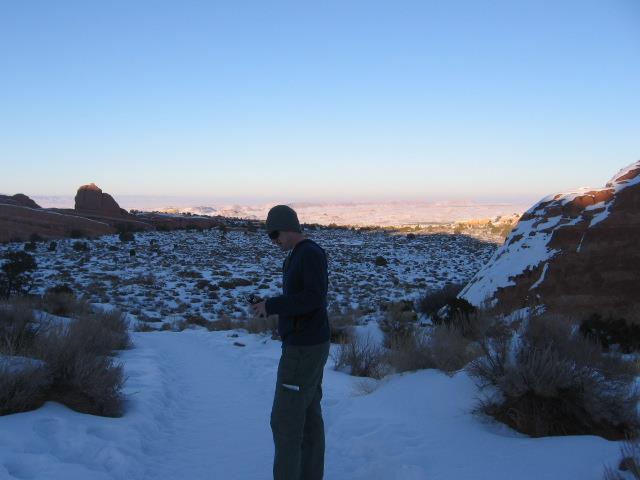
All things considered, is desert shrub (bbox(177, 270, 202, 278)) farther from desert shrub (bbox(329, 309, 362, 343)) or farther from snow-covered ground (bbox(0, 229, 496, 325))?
desert shrub (bbox(329, 309, 362, 343))

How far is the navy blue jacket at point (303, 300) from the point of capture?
322 cm

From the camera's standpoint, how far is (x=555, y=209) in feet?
38.9

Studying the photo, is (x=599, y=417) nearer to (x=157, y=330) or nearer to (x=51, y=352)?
(x=51, y=352)

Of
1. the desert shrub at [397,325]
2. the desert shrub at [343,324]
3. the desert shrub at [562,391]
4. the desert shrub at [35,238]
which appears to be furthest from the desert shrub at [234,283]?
the desert shrub at [562,391]

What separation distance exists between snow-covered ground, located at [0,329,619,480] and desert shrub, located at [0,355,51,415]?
15 centimetres

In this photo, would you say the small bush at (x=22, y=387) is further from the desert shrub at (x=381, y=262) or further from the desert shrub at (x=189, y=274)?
the desert shrub at (x=381, y=262)

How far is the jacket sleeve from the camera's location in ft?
10.6

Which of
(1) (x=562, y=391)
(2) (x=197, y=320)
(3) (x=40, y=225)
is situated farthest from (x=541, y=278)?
(3) (x=40, y=225)

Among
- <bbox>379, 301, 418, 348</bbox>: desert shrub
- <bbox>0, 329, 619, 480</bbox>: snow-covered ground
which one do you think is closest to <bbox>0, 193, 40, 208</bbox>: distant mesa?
<bbox>379, 301, 418, 348</bbox>: desert shrub

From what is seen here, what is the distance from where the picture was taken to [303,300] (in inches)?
126

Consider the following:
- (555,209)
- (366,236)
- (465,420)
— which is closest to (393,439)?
(465,420)

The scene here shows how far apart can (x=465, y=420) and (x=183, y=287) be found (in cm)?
1695

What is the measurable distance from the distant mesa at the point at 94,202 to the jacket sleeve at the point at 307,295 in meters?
46.6

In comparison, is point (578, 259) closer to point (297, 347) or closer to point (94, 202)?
point (297, 347)
